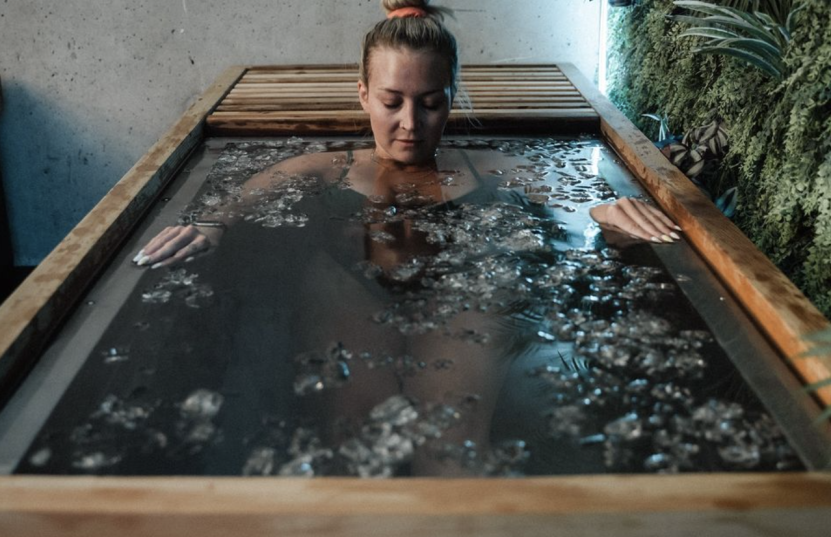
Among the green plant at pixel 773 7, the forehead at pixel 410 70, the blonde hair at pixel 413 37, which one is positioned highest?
the green plant at pixel 773 7

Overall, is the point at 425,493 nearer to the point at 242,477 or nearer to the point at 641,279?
the point at 242,477

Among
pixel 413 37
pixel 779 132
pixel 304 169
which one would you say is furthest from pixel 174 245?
pixel 779 132

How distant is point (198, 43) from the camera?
383 centimetres

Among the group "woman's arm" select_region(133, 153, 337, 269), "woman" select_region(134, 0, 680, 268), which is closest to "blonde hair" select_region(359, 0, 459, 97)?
"woman" select_region(134, 0, 680, 268)

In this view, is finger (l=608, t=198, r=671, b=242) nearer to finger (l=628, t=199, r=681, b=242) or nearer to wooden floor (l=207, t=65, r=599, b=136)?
finger (l=628, t=199, r=681, b=242)

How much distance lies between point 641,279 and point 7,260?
3482mm

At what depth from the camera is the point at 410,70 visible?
2217 mm

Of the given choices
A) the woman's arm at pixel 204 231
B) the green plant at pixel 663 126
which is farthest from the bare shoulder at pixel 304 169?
the green plant at pixel 663 126

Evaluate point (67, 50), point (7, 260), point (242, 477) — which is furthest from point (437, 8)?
point (7, 260)

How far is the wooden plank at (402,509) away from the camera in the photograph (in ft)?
2.93

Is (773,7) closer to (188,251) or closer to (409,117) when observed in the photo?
(409,117)

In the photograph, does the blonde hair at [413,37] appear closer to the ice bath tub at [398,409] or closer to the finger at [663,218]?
the ice bath tub at [398,409]

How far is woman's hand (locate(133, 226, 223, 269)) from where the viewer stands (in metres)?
1.70

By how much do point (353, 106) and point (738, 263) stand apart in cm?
165
